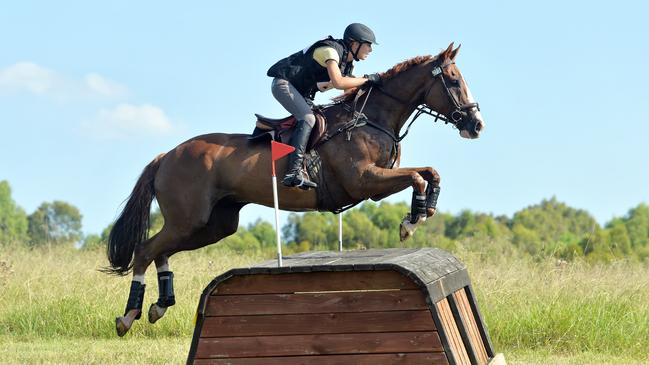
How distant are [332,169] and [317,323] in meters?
1.53

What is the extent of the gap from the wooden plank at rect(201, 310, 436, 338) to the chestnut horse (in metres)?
1.07

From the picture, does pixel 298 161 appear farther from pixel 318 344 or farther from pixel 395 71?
pixel 318 344

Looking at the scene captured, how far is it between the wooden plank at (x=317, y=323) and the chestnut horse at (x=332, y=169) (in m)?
1.07

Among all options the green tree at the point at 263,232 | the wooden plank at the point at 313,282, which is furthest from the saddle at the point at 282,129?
the green tree at the point at 263,232

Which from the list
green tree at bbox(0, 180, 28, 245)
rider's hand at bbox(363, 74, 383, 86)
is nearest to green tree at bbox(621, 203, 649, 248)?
green tree at bbox(0, 180, 28, 245)

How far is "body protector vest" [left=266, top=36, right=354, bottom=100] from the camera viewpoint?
7211 millimetres

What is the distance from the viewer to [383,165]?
23.4ft

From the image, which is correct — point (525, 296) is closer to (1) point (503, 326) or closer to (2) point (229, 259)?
(1) point (503, 326)

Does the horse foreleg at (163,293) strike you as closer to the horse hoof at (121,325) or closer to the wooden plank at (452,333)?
the horse hoof at (121,325)

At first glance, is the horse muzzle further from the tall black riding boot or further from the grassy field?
the grassy field

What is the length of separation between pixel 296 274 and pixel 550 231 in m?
24.3

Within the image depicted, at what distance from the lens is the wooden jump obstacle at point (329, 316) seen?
5699mm

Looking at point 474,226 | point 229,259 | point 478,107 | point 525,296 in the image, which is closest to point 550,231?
point 474,226

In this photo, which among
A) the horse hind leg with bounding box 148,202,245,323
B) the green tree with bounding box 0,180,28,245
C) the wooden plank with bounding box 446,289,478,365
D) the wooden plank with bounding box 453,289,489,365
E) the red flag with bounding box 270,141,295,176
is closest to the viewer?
the wooden plank with bounding box 446,289,478,365
